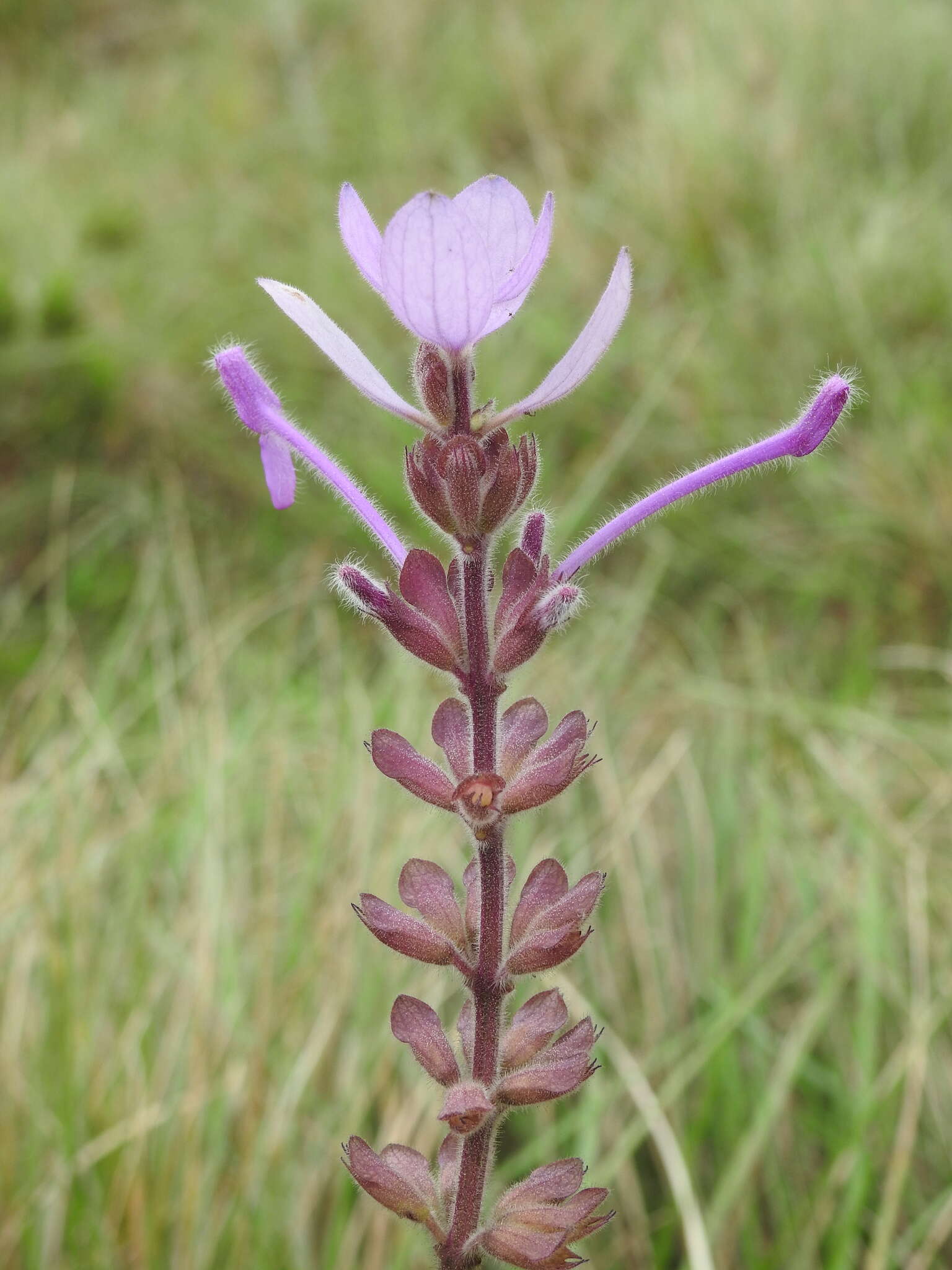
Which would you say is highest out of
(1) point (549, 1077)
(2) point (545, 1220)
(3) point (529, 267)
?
(3) point (529, 267)

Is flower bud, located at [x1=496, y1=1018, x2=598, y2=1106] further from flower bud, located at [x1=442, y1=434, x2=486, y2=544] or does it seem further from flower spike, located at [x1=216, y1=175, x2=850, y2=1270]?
flower bud, located at [x1=442, y1=434, x2=486, y2=544]

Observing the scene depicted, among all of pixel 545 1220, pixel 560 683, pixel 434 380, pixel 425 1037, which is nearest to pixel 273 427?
pixel 434 380

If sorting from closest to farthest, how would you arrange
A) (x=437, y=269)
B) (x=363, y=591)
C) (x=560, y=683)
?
(x=437, y=269)
(x=363, y=591)
(x=560, y=683)

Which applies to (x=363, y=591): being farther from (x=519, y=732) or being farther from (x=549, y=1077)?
(x=549, y=1077)

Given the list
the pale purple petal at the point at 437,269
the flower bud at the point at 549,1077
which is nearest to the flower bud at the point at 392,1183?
the flower bud at the point at 549,1077

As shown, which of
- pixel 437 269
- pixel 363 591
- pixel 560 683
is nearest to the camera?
pixel 437 269

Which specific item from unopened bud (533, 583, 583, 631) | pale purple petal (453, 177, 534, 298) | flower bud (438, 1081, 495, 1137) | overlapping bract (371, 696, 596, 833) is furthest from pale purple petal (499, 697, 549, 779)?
pale purple petal (453, 177, 534, 298)

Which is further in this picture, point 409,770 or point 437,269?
point 409,770
